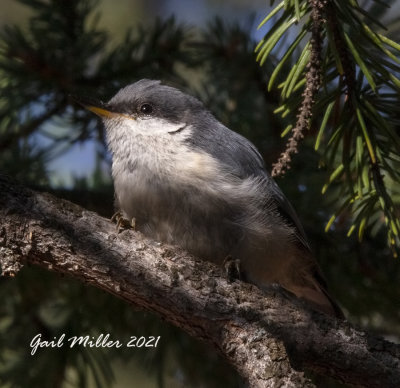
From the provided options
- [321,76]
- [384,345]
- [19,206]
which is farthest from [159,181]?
[384,345]

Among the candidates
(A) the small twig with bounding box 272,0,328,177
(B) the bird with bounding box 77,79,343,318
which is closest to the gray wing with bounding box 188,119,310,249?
(B) the bird with bounding box 77,79,343,318

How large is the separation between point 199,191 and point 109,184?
993 millimetres

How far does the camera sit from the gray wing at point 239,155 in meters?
2.68

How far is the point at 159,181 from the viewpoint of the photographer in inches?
98.3

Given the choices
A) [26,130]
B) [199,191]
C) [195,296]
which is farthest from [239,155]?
[26,130]

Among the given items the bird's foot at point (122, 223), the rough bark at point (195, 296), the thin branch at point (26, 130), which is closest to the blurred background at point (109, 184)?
the thin branch at point (26, 130)

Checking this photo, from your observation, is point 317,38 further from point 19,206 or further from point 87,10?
point 87,10

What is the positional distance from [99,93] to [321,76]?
1.45 m

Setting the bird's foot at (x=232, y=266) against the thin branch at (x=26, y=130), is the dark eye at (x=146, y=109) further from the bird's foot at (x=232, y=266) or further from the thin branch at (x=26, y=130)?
the bird's foot at (x=232, y=266)

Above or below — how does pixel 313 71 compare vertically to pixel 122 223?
above

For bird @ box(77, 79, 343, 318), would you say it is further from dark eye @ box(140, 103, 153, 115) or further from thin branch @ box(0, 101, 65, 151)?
thin branch @ box(0, 101, 65, 151)

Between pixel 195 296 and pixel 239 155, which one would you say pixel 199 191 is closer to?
pixel 239 155

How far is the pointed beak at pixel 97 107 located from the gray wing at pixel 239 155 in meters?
0.41

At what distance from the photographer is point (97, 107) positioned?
282 cm
